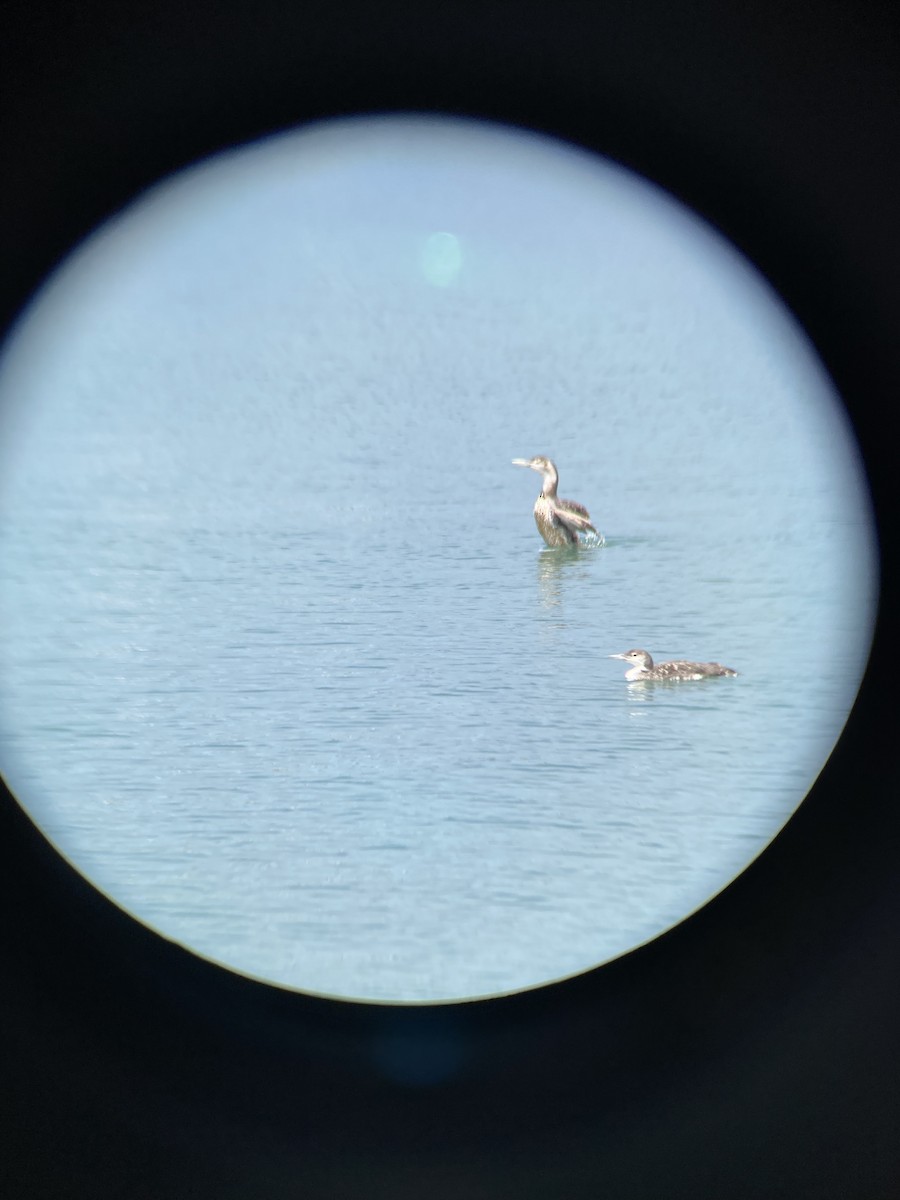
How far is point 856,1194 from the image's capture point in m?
1.32

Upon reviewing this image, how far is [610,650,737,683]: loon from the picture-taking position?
3.19m

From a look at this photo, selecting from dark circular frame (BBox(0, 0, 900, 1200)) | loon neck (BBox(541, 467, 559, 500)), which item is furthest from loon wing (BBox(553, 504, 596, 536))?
dark circular frame (BBox(0, 0, 900, 1200))

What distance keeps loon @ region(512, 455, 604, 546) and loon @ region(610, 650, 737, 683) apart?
3.10 ft

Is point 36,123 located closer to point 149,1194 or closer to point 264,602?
point 149,1194

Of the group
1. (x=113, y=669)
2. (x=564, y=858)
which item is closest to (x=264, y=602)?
(x=113, y=669)

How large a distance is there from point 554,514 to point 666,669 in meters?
1.08

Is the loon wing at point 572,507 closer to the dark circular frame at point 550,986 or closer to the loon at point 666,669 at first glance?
→ the loon at point 666,669

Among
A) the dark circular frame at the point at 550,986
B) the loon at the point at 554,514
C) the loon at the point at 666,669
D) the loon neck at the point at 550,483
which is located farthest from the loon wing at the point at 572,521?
the dark circular frame at the point at 550,986

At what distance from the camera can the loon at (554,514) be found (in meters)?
4.14

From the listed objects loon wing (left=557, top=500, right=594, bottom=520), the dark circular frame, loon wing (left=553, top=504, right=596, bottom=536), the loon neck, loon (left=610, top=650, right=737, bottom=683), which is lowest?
the dark circular frame

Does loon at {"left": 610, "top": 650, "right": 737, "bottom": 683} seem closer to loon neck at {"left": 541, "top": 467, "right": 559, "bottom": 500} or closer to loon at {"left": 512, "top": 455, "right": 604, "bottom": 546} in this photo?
loon at {"left": 512, "top": 455, "right": 604, "bottom": 546}

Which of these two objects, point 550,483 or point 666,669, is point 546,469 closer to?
point 550,483

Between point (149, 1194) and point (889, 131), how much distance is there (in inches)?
47.3

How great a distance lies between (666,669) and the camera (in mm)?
3201
